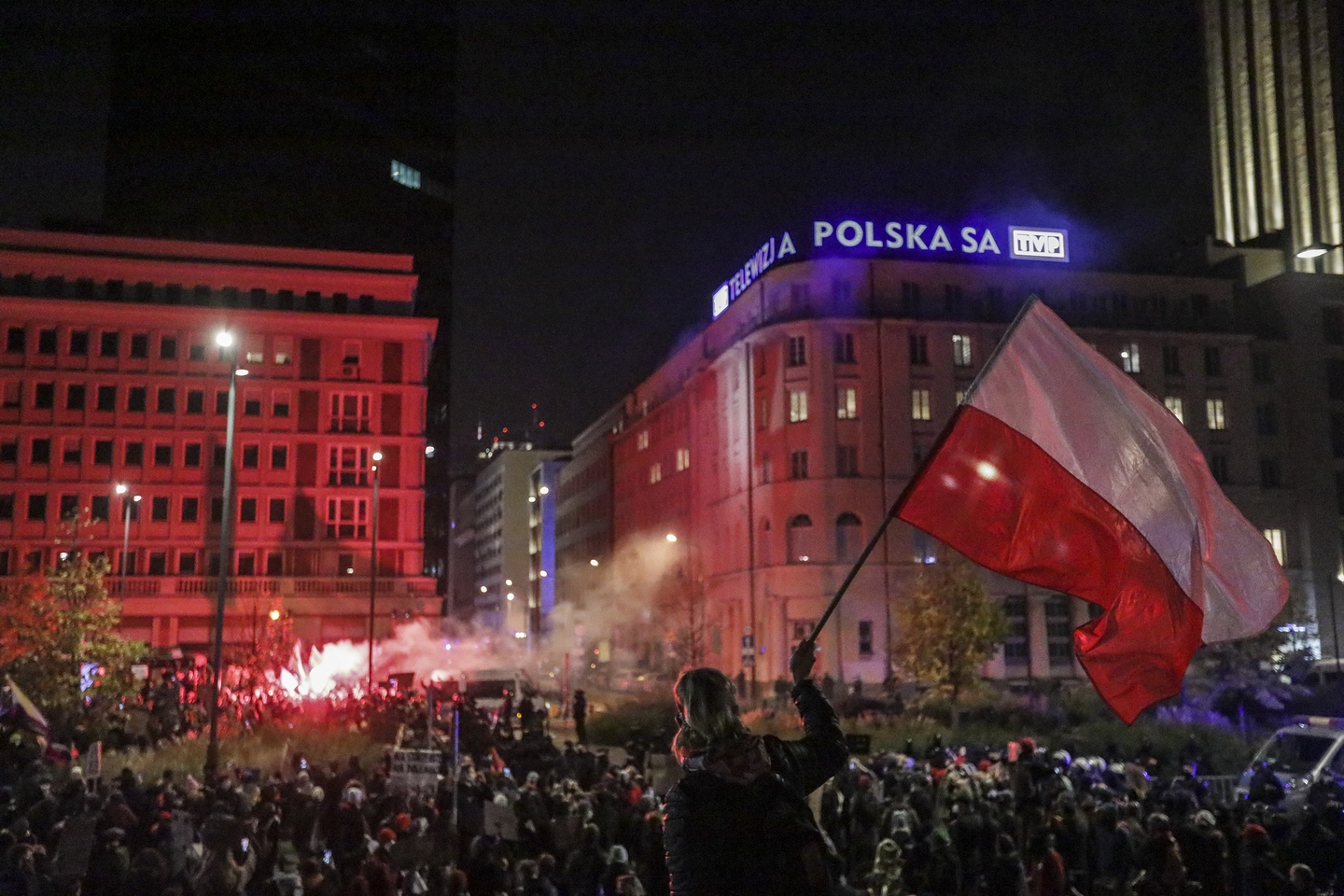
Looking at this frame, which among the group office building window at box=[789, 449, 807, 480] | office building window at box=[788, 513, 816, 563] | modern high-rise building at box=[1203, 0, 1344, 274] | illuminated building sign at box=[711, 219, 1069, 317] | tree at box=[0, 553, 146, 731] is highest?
modern high-rise building at box=[1203, 0, 1344, 274]

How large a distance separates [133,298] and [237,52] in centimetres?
3663

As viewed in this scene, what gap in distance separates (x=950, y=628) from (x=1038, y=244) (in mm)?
28686

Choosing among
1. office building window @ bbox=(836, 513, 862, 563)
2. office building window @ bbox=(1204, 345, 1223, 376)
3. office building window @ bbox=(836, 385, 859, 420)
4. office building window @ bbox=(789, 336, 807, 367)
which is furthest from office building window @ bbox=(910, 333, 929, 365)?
office building window @ bbox=(1204, 345, 1223, 376)

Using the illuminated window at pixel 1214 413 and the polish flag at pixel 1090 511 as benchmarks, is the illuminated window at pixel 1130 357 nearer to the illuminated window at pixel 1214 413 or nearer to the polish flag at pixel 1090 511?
the illuminated window at pixel 1214 413

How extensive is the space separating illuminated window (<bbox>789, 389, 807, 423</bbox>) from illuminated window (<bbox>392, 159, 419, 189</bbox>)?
168 ft

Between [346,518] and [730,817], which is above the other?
[346,518]

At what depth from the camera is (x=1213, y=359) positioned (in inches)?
2662

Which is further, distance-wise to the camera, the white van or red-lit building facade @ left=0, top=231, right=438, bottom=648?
Answer: red-lit building facade @ left=0, top=231, right=438, bottom=648

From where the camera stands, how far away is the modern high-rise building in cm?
7731

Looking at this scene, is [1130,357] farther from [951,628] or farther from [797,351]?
[951,628]

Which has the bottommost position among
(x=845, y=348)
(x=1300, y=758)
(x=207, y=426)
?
(x=1300, y=758)

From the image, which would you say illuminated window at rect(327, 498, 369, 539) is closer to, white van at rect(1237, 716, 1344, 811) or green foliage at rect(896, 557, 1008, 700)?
green foliage at rect(896, 557, 1008, 700)

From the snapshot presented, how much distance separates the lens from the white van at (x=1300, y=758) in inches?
714

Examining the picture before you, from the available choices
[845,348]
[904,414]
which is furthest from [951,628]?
[845,348]
